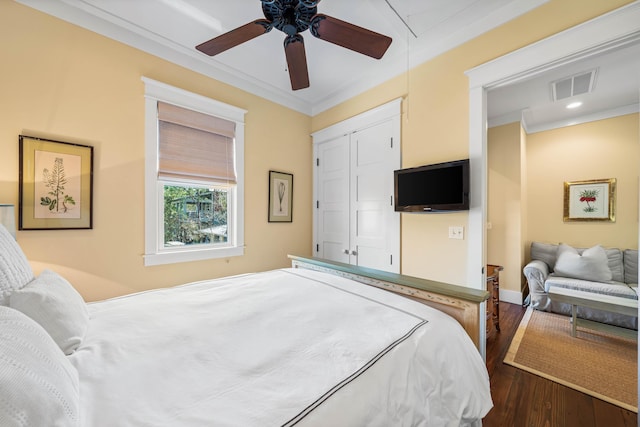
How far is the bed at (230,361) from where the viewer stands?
64 cm

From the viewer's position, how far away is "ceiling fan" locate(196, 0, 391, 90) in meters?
1.44

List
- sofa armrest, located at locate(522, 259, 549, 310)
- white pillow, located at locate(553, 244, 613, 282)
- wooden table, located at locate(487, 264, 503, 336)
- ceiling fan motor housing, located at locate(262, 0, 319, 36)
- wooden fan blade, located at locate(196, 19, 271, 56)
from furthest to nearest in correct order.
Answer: sofa armrest, located at locate(522, 259, 549, 310), white pillow, located at locate(553, 244, 613, 282), wooden table, located at locate(487, 264, 503, 336), wooden fan blade, located at locate(196, 19, 271, 56), ceiling fan motor housing, located at locate(262, 0, 319, 36)

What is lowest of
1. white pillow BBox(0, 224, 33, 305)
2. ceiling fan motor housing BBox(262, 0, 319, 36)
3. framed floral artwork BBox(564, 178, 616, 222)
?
white pillow BBox(0, 224, 33, 305)

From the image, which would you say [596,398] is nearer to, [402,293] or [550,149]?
[402,293]

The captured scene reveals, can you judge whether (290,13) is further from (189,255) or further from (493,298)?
(493,298)

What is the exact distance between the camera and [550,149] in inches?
160

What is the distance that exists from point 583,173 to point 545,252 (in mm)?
1310

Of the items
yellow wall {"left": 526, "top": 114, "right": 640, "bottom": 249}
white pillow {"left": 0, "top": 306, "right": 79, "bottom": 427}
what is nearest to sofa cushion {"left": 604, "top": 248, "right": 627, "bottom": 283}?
yellow wall {"left": 526, "top": 114, "right": 640, "bottom": 249}

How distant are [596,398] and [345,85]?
360cm

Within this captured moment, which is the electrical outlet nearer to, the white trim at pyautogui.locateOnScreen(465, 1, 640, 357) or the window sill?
the white trim at pyautogui.locateOnScreen(465, 1, 640, 357)

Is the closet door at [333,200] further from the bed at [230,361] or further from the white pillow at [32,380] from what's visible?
the white pillow at [32,380]

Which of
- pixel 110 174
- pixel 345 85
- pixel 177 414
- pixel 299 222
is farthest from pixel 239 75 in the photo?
pixel 177 414

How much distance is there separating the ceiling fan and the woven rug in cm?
289

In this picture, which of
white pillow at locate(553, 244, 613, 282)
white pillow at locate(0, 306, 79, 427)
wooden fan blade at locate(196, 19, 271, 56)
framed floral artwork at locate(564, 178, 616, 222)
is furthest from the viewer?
framed floral artwork at locate(564, 178, 616, 222)
